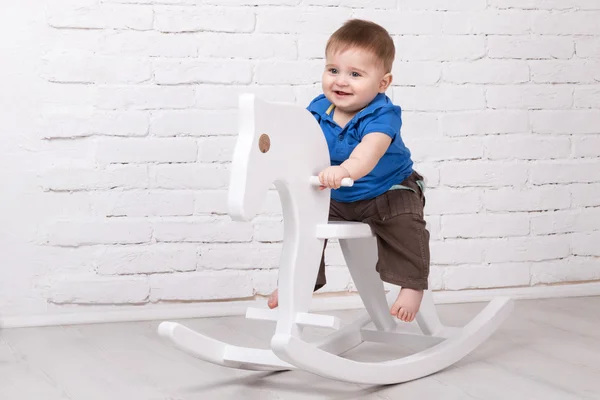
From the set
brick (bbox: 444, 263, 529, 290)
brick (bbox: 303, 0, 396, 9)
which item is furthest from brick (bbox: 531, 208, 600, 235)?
brick (bbox: 303, 0, 396, 9)

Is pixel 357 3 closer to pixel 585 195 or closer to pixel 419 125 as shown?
pixel 419 125

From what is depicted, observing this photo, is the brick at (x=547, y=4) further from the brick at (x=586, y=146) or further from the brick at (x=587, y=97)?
the brick at (x=586, y=146)

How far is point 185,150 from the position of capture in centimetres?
219

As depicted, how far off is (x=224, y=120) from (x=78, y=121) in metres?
0.39

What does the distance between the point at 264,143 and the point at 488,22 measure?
4.41ft

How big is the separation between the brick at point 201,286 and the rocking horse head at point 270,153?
2.73 feet

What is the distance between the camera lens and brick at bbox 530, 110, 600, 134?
248cm

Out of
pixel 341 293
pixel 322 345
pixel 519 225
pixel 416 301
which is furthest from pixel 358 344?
pixel 519 225

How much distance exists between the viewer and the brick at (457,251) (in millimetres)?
2408

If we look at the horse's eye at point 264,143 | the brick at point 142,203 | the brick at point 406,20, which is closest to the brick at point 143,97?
the brick at point 142,203

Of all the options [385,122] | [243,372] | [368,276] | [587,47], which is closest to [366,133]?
[385,122]

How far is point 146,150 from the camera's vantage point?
2164 mm

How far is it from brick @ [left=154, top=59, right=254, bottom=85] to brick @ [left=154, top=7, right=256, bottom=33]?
89 millimetres

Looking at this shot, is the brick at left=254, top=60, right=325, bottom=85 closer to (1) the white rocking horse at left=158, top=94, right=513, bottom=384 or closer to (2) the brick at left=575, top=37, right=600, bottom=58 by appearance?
(1) the white rocking horse at left=158, top=94, right=513, bottom=384
